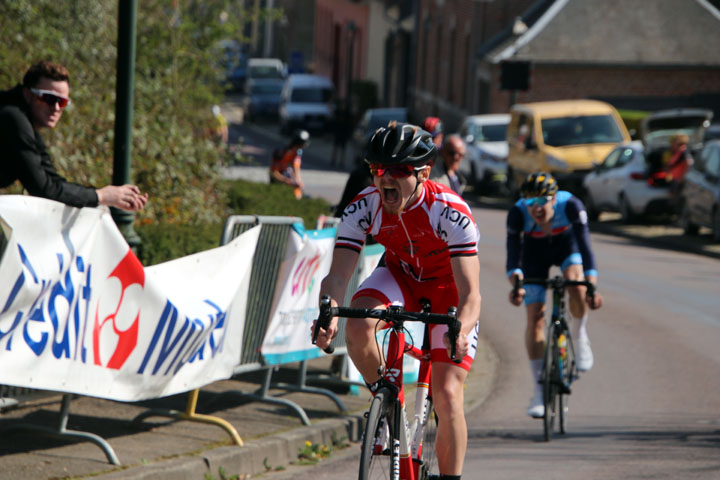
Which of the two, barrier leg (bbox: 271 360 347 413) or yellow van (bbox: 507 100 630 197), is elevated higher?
yellow van (bbox: 507 100 630 197)

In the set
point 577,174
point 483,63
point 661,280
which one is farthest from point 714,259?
point 483,63

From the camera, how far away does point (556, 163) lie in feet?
88.8

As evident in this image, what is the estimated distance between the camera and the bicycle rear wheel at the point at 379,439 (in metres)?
4.85

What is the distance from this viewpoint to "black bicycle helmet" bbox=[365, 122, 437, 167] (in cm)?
498

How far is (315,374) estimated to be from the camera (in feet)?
31.5

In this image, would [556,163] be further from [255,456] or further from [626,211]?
[255,456]

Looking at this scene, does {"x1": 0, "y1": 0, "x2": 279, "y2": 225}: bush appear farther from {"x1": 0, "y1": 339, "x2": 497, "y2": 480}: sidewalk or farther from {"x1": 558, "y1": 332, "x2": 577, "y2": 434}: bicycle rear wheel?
{"x1": 558, "y1": 332, "x2": 577, "y2": 434}: bicycle rear wheel

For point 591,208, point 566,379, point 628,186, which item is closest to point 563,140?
point 591,208

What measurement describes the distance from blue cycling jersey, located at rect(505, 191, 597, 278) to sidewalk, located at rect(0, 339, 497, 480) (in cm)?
156

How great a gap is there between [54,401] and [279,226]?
188 centimetres

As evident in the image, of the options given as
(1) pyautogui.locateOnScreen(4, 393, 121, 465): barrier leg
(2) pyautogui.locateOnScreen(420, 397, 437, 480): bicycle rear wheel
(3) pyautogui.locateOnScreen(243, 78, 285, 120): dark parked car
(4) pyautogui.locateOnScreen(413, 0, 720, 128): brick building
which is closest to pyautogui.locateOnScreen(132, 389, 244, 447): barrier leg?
(1) pyautogui.locateOnScreen(4, 393, 121, 465): barrier leg

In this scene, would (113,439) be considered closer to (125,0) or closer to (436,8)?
(125,0)

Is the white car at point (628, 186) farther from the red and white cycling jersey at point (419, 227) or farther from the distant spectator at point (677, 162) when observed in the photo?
the red and white cycling jersey at point (419, 227)

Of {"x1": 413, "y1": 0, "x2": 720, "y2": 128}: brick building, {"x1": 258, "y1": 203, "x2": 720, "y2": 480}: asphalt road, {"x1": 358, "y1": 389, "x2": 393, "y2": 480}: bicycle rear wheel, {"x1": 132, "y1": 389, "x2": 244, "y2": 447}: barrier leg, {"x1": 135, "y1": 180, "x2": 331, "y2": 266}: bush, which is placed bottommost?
{"x1": 258, "y1": 203, "x2": 720, "y2": 480}: asphalt road
